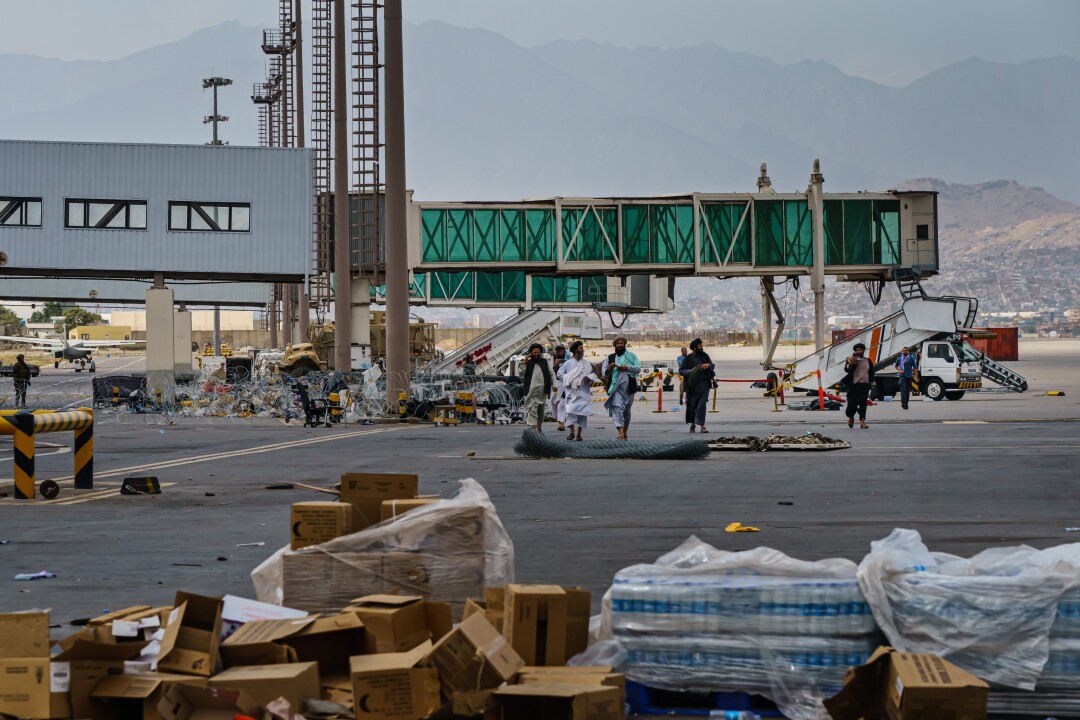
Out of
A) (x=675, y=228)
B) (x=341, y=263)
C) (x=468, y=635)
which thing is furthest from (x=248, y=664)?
(x=675, y=228)

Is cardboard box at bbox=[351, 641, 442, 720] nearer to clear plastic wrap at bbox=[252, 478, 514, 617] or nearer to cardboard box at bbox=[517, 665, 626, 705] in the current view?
cardboard box at bbox=[517, 665, 626, 705]

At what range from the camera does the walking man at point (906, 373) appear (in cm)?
4159

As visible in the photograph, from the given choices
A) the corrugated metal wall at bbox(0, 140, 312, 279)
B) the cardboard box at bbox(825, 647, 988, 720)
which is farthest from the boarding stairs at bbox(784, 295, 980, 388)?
the cardboard box at bbox(825, 647, 988, 720)

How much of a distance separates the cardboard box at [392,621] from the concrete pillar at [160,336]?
39.6 metres

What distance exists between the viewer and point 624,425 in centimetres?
2762

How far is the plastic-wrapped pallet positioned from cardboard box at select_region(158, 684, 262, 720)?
1.90 meters

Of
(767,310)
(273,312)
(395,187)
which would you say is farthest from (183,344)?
(273,312)

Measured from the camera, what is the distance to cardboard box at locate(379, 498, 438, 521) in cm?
864

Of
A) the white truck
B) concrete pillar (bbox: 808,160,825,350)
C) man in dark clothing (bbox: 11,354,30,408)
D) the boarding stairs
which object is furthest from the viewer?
concrete pillar (bbox: 808,160,825,350)

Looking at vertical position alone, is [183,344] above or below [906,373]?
above

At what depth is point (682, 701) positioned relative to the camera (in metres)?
6.92

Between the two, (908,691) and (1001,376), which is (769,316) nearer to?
(1001,376)

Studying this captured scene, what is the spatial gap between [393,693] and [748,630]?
1.81m

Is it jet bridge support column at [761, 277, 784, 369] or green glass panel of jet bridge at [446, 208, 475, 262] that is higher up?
green glass panel of jet bridge at [446, 208, 475, 262]
